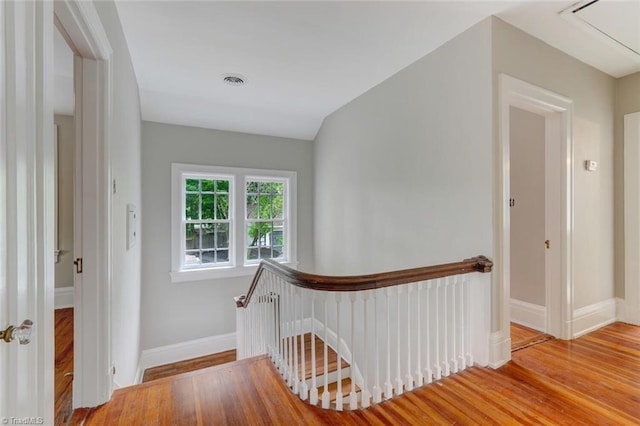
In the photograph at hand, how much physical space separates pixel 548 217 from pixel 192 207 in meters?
4.26

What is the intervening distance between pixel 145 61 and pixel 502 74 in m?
3.07

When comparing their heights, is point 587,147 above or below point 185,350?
above

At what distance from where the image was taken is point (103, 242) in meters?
1.67

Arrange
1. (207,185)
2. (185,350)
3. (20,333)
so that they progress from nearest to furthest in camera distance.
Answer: (20,333), (185,350), (207,185)

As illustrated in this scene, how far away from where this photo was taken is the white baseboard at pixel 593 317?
273 cm

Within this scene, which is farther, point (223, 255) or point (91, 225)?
point (223, 255)

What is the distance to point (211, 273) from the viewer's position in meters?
4.29

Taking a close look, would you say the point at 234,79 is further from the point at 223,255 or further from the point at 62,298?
the point at 62,298

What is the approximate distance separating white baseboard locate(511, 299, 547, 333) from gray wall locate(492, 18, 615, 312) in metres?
0.31

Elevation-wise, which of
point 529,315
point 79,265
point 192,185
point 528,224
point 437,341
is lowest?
point 529,315

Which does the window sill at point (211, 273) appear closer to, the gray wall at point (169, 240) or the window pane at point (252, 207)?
the gray wall at point (169, 240)

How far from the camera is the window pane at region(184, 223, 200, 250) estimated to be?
4242 mm

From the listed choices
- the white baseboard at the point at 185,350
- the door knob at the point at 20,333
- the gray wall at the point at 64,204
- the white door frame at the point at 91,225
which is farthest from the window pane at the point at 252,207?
the door knob at the point at 20,333

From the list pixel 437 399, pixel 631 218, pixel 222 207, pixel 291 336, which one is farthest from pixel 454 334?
pixel 222 207
